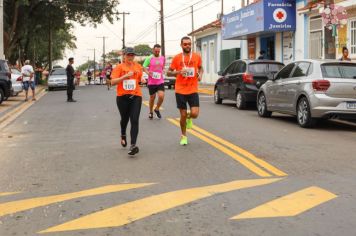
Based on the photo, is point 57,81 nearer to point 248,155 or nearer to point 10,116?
point 10,116

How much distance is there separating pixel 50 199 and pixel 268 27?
63.1 feet

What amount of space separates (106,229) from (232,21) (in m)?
25.2

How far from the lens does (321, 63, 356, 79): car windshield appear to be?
11.7 m

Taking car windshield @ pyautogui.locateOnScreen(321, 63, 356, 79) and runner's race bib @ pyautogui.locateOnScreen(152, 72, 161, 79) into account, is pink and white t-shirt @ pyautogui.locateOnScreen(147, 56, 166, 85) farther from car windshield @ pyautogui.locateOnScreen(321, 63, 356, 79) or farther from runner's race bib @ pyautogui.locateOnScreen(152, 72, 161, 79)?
car windshield @ pyautogui.locateOnScreen(321, 63, 356, 79)

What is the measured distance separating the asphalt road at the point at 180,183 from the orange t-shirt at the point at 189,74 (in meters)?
0.95

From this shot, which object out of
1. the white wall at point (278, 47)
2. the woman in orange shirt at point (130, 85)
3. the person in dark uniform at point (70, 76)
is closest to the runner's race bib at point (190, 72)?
the woman in orange shirt at point (130, 85)

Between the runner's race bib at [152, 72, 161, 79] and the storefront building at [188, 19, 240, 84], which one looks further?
the storefront building at [188, 19, 240, 84]

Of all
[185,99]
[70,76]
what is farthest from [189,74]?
[70,76]

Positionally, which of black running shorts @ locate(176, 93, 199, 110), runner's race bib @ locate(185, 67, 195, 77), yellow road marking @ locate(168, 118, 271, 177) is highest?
runner's race bib @ locate(185, 67, 195, 77)

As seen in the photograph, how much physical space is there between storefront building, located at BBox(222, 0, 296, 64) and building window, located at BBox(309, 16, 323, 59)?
144cm

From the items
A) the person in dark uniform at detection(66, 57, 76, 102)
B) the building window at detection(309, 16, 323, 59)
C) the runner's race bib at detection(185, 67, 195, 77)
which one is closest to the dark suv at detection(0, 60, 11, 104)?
the person in dark uniform at detection(66, 57, 76, 102)

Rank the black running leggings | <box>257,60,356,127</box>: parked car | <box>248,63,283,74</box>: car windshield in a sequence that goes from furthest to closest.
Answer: <box>248,63,283,74</box>: car windshield, <box>257,60,356,127</box>: parked car, the black running leggings

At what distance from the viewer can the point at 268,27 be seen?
78.1ft

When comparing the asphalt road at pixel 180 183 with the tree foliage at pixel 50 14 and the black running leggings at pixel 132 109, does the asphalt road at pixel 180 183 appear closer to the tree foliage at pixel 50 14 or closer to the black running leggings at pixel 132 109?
the black running leggings at pixel 132 109
